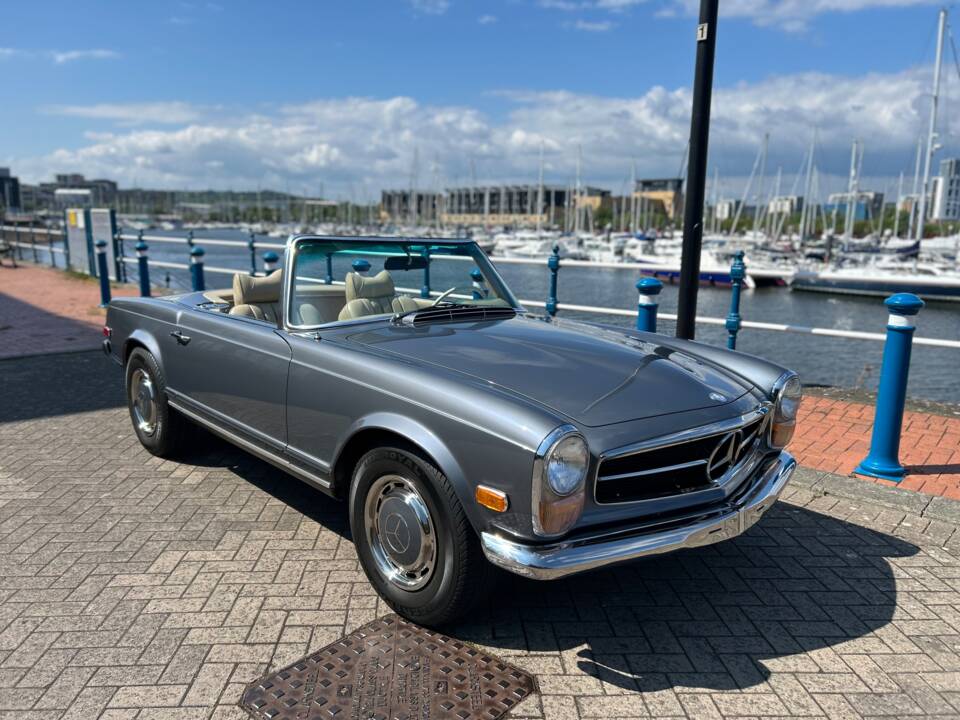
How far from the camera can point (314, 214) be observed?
85812 mm

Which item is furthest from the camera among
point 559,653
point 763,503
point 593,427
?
point 763,503

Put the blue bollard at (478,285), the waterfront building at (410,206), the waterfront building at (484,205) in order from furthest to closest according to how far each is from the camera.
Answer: the waterfront building at (484,205), the waterfront building at (410,206), the blue bollard at (478,285)

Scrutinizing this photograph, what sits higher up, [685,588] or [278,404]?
[278,404]

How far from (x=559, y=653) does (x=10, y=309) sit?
39.5 ft

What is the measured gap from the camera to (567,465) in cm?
242

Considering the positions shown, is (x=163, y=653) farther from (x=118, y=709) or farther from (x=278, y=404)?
(x=278, y=404)

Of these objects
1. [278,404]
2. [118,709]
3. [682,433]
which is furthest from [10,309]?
[682,433]

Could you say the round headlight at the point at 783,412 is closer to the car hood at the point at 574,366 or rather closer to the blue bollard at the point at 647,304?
the car hood at the point at 574,366

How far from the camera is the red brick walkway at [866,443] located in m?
4.54

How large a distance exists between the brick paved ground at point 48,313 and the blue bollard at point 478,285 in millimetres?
6107

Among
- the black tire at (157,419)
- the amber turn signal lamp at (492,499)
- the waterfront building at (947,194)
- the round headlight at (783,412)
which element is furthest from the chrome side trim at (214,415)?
the waterfront building at (947,194)

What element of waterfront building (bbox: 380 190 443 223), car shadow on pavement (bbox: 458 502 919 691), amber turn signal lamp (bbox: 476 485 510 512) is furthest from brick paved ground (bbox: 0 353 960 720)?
waterfront building (bbox: 380 190 443 223)

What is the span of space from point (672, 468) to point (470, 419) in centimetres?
79

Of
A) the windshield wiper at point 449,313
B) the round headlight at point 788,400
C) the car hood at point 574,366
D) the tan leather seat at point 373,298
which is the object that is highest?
the tan leather seat at point 373,298
